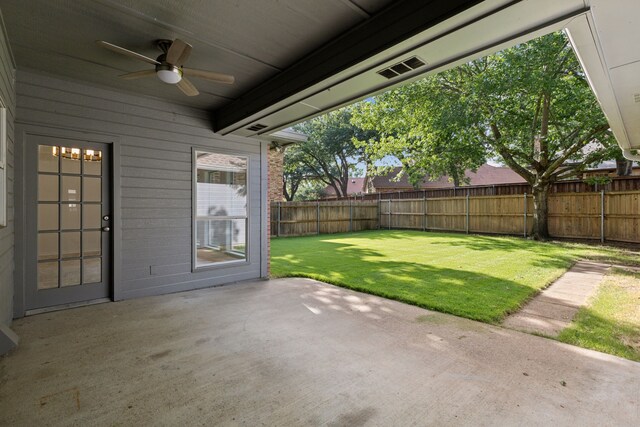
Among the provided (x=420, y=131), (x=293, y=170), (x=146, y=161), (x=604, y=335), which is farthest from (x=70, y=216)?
(x=293, y=170)

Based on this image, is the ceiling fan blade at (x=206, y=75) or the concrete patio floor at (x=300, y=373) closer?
the concrete patio floor at (x=300, y=373)

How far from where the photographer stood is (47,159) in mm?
3645

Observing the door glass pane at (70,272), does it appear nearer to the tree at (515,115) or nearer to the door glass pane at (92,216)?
the door glass pane at (92,216)

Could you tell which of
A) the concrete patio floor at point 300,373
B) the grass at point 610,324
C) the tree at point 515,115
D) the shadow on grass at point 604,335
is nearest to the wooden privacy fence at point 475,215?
the tree at point 515,115

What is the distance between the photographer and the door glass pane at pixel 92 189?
391cm

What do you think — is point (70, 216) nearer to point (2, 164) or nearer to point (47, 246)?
point (47, 246)

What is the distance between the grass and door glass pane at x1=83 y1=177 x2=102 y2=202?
17.3 ft

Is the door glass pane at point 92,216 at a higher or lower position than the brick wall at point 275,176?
lower

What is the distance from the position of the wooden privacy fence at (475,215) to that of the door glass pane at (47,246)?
344 inches

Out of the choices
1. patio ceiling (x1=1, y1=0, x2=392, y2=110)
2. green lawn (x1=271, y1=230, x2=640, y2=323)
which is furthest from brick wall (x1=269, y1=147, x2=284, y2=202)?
patio ceiling (x1=1, y1=0, x2=392, y2=110)

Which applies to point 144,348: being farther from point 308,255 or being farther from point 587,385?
point 308,255

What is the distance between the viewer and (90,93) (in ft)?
12.6

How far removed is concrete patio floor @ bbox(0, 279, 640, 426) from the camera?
1.88m

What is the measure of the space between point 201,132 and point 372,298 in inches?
136
